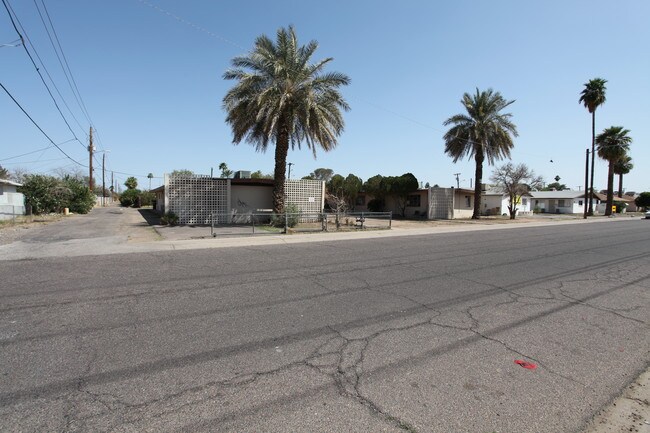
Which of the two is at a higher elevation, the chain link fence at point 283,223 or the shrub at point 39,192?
the shrub at point 39,192

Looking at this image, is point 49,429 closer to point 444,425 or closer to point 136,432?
point 136,432

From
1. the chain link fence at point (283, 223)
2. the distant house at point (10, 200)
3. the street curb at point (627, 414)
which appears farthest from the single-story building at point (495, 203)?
the distant house at point (10, 200)

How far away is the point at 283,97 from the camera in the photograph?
20484 mm

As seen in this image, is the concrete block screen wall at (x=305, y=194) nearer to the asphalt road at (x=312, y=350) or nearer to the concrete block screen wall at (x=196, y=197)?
the concrete block screen wall at (x=196, y=197)

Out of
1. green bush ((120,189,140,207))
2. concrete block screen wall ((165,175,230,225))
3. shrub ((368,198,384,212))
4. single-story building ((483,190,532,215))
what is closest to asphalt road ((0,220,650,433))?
concrete block screen wall ((165,175,230,225))

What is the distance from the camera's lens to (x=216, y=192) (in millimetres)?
24312

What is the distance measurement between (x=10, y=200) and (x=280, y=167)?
22.2m

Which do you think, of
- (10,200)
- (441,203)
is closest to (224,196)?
(10,200)

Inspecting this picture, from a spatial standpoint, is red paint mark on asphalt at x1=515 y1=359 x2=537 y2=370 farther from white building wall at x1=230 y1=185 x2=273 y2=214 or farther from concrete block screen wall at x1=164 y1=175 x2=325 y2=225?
white building wall at x1=230 y1=185 x2=273 y2=214

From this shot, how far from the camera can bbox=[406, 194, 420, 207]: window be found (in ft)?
127

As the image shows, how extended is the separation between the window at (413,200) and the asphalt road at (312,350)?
30342 mm

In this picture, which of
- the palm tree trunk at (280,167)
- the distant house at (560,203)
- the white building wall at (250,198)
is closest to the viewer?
the palm tree trunk at (280,167)

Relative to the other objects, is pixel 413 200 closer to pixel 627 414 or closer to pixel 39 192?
pixel 39 192

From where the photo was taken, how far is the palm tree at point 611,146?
52.0 meters
